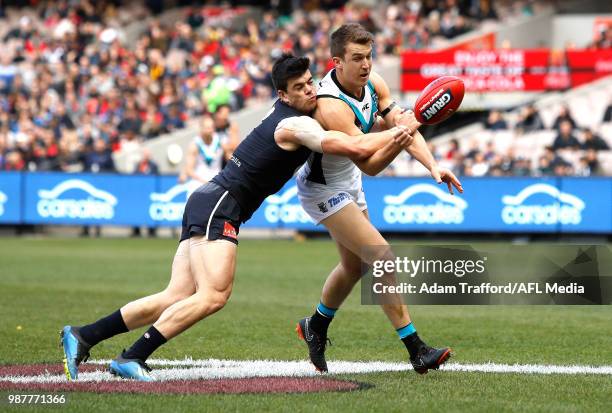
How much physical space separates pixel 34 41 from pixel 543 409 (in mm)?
31839

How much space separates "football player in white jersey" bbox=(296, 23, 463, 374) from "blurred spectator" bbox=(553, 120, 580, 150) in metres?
16.3

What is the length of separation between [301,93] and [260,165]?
55 cm

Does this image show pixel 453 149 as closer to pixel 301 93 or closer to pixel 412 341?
pixel 412 341

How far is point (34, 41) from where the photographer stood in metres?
36.6

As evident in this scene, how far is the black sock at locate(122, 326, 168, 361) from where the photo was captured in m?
7.78

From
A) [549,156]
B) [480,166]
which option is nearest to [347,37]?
[549,156]

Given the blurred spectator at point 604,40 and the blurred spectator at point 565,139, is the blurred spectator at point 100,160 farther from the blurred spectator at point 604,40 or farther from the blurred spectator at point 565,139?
the blurred spectator at point 604,40

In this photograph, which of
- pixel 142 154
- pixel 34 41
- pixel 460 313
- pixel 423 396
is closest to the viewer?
pixel 423 396

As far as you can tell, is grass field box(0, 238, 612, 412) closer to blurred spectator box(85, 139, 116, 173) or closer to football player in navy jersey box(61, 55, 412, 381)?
football player in navy jersey box(61, 55, 412, 381)

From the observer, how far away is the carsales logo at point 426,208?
75.9 feet

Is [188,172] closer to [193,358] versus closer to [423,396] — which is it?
[193,358]

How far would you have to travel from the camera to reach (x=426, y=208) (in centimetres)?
2320

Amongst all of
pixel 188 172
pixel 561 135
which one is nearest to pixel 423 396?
pixel 188 172

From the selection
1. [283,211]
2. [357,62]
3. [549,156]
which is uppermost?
[357,62]
